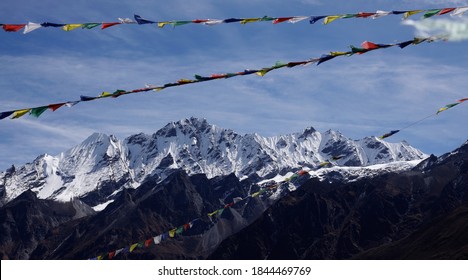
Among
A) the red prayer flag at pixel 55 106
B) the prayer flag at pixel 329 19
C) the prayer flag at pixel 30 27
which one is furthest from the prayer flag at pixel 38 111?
the prayer flag at pixel 329 19

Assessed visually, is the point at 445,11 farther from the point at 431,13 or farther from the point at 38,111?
the point at 38,111

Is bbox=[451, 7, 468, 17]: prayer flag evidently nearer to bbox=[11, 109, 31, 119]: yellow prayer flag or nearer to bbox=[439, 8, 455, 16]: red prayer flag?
bbox=[439, 8, 455, 16]: red prayer flag

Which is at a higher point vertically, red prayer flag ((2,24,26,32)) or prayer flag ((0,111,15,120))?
red prayer flag ((2,24,26,32))

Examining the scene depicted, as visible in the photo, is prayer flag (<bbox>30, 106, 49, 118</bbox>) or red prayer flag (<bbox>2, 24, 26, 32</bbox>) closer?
prayer flag (<bbox>30, 106, 49, 118</bbox>)

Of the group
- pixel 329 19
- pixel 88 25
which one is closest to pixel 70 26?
pixel 88 25

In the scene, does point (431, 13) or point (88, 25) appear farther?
point (88, 25)

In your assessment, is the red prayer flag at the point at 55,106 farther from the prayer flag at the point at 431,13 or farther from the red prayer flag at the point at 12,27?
the prayer flag at the point at 431,13

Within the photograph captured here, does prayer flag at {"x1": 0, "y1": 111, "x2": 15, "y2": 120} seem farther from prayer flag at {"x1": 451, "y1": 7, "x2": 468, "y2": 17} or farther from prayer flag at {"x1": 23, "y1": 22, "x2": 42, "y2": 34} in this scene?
prayer flag at {"x1": 451, "y1": 7, "x2": 468, "y2": 17}

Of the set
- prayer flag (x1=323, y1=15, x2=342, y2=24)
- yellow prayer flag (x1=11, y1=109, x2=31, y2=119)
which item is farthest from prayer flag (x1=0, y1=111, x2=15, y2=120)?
prayer flag (x1=323, y1=15, x2=342, y2=24)

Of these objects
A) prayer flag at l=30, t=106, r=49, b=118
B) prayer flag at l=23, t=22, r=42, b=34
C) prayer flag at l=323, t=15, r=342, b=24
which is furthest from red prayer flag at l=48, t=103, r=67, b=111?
prayer flag at l=323, t=15, r=342, b=24

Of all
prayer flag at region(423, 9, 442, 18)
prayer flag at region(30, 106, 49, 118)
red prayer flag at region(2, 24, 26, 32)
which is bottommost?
prayer flag at region(30, 106, 49, 118)
